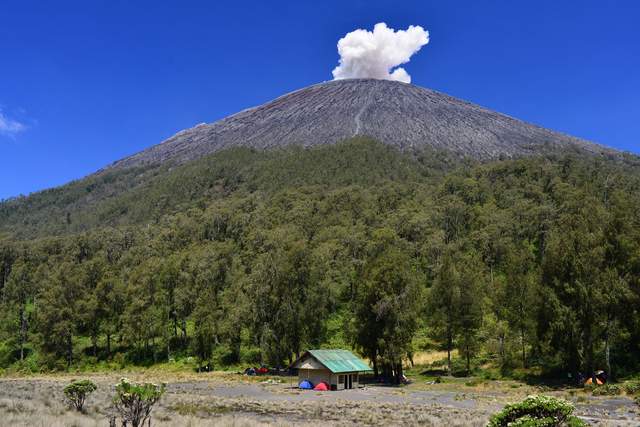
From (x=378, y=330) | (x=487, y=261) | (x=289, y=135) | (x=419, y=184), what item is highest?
(x=289, y=135)

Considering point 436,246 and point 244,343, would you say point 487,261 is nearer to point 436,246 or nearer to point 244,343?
point 436,246

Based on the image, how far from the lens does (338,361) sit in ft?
131

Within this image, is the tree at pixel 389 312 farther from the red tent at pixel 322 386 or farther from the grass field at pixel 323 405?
the red tent at pixel 322 386

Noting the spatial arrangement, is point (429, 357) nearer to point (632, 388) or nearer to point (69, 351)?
point (632, 388)

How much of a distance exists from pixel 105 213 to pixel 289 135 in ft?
238

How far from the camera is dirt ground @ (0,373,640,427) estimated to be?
21688mm

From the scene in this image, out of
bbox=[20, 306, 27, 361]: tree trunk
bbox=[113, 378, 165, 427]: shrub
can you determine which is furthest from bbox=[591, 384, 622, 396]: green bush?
bbox=[20, 306, 27, 361]: tree trunk

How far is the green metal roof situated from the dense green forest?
8.77 feet

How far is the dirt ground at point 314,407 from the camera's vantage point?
21688mm

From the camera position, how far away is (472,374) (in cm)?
4459

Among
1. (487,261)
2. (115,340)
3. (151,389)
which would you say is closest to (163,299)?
(115,340)

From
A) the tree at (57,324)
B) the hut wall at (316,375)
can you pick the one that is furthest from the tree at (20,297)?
the hut wall at (316,375)

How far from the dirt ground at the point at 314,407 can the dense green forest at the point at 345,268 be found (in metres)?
6.69

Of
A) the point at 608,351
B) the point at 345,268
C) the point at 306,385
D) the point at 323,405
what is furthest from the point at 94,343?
the point at 608,351
